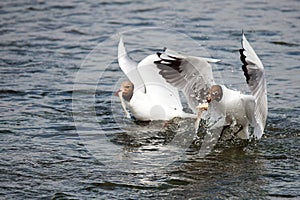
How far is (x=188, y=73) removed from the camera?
6.90 meters

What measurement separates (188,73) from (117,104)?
1.39 m

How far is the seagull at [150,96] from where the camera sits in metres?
7.58

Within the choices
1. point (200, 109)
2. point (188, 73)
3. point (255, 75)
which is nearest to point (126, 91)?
point (188, 73)

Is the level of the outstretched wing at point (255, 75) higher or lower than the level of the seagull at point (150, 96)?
higher

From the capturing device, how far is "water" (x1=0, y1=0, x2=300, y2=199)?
5.64 meters

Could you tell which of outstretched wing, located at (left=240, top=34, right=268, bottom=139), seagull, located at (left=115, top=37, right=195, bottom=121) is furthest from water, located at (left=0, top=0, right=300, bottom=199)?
outstretched wing, located at (left=240, top=34, right=268, bottom=139)

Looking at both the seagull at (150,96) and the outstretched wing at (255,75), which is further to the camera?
the seagull at (150,96)

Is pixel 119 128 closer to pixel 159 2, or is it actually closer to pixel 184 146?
pixel 184 146

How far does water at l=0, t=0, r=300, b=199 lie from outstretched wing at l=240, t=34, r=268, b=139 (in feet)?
1.41

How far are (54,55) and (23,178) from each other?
457cm

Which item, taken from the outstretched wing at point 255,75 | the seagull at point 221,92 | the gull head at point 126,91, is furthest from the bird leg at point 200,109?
the gull head at point 126,91

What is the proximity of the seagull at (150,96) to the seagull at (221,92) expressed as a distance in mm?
374

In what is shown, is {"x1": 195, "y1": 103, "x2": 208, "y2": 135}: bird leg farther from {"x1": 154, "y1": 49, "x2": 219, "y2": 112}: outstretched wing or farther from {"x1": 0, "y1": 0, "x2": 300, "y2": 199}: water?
{"x1": 0, "y1": 0, "x2": 300, "y2": 199}: water

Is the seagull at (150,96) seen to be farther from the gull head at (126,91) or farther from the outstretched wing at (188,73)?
the outstretched wing at (188,73)
